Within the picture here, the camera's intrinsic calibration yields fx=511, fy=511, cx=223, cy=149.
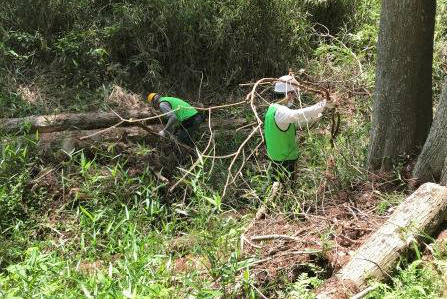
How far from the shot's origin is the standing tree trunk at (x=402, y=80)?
14.1 feet

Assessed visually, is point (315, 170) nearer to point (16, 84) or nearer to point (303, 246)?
point (303, 246)

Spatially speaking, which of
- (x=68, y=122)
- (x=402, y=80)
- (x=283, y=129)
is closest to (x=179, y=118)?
(x=68, y=122)

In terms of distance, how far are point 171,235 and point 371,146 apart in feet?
6.62

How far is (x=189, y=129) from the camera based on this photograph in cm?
657

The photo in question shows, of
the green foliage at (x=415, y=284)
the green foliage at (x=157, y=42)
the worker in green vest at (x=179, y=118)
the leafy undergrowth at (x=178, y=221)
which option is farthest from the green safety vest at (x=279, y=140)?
the green foliage at (x=157, y=42)

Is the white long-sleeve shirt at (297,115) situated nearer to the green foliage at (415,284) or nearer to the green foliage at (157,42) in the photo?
the green foliage at (415,284)

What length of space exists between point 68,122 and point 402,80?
162 inches

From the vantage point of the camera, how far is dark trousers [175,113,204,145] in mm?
Answer: 6508

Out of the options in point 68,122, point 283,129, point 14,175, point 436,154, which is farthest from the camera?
point 68,122

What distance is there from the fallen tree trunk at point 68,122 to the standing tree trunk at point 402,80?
262 cm

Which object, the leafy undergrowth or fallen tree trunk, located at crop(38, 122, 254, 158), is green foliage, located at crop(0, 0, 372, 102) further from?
the leafy undergrowth

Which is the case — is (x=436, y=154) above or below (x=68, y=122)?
above

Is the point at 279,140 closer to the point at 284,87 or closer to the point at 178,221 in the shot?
the point at 284,87

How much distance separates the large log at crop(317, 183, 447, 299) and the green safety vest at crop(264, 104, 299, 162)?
5.15 feet
